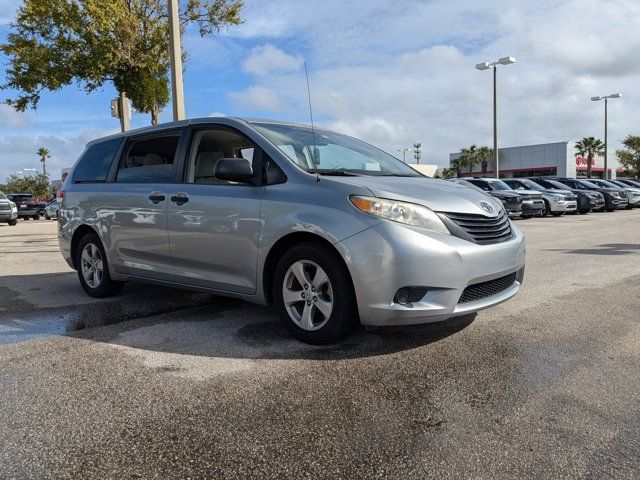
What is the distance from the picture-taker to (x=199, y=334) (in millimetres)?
4379

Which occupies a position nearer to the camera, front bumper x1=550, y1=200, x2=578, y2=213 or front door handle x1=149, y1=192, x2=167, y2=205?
front door handle x1=149, y1=192, x2=167, y2=205

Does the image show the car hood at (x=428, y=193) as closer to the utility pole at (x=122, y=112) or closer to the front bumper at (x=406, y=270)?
the front bumper at (x=406, y=270)

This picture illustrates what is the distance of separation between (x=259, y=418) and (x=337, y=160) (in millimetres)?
2397

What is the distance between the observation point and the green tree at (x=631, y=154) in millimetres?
53719

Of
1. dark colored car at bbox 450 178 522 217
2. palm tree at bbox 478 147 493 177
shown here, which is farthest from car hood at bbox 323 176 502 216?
palm tree at bbox 478 147 493 177

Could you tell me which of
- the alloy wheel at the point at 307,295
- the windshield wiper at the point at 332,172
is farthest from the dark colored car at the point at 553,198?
the alloy wheel at the point at 307,295

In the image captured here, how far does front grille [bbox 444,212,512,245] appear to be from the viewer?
3771 millimetres

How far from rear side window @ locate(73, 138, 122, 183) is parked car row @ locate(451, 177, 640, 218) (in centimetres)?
1208

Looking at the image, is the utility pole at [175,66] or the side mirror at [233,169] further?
the utility pole at [175,66]

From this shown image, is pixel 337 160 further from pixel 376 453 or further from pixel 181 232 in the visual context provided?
pixel 376 453

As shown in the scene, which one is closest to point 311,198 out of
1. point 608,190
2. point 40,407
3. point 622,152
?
point 40,407

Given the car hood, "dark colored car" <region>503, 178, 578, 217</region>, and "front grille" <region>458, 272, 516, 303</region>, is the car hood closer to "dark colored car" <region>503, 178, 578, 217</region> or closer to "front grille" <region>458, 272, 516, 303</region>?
"front grille" <region>458, 272, 516, 303</region>

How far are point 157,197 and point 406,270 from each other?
2630mm

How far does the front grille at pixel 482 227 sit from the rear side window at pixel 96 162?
12.7 ft
